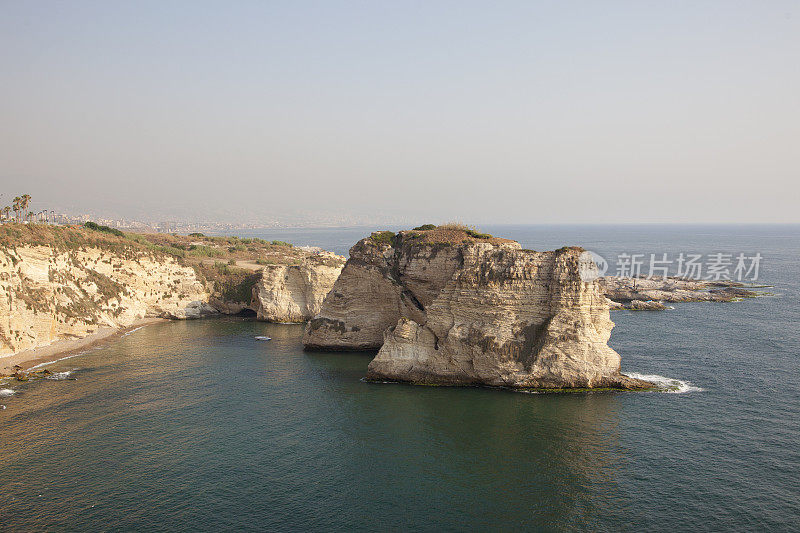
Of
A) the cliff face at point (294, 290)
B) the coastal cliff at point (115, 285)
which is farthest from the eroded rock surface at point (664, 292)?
the coastal cliff at point (115, 285)

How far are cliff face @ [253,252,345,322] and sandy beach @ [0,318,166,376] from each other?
57.7ft

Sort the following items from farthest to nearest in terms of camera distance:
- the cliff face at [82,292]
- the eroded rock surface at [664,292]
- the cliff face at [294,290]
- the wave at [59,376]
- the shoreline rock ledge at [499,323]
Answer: the eroded rock surface at [664,292]
the cliff face at [294,290]
the cliff face at [82,292]
the wave at [59,376]
the shoreline rock ledge at [499,323]

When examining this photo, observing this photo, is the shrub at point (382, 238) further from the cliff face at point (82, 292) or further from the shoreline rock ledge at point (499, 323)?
the cliff face at point (82, 292)

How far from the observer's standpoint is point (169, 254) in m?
76.9

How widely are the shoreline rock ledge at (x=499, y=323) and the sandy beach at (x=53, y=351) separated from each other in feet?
102

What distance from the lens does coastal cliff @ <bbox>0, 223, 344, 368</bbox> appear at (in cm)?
4850

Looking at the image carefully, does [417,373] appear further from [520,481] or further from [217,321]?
A: [217,321]

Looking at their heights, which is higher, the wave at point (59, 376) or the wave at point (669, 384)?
the wave at point (669, 384)

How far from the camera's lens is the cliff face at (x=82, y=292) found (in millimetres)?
46969

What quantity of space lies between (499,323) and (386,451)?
1455cm

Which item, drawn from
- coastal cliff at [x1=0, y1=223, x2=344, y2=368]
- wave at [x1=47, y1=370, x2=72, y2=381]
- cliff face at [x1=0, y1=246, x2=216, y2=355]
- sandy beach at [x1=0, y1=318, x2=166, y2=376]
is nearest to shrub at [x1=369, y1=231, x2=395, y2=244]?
coastal cliff at [x1=0, y1=223, x2=344, y2=368]

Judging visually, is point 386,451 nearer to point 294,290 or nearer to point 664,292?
point 294,290

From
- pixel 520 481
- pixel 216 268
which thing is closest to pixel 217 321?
pixel 216 268

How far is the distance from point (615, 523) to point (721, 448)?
1110 centimetres
